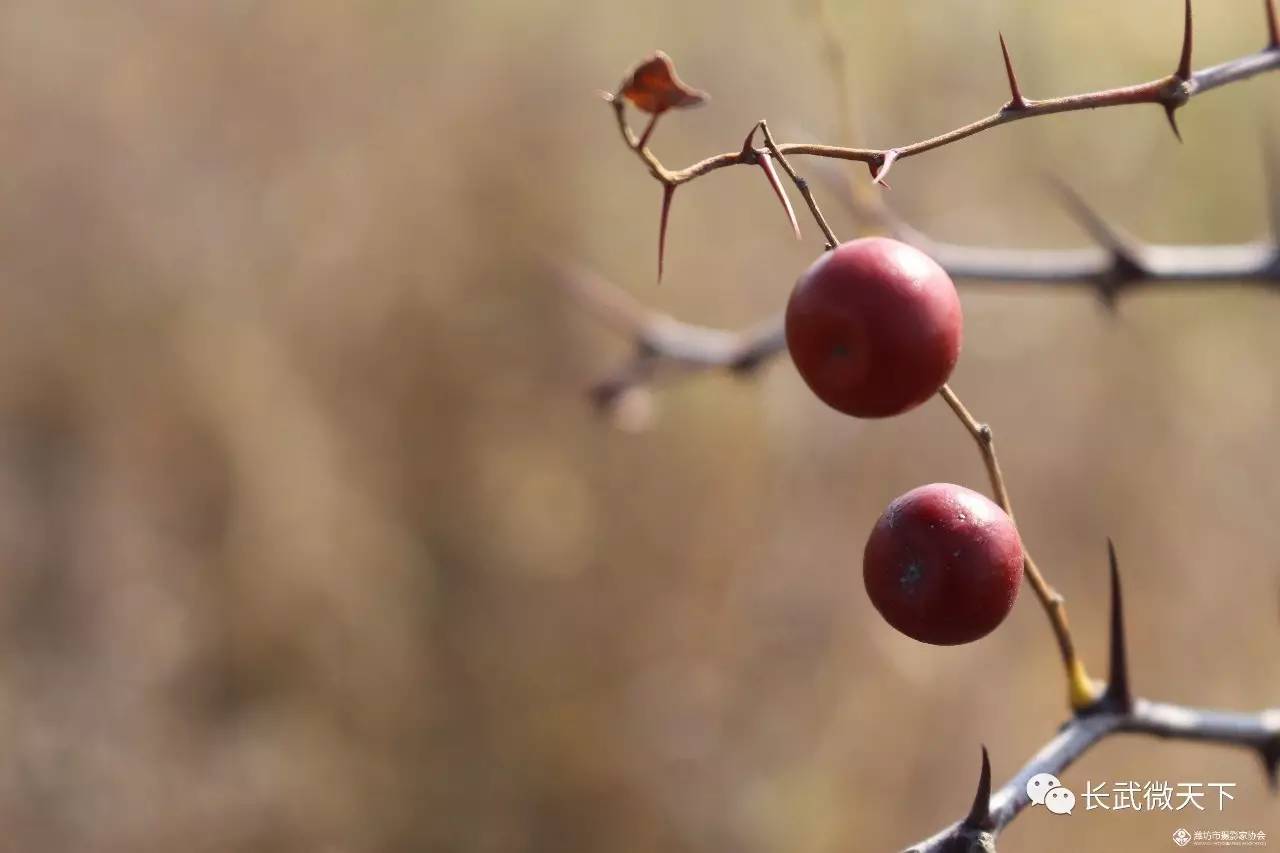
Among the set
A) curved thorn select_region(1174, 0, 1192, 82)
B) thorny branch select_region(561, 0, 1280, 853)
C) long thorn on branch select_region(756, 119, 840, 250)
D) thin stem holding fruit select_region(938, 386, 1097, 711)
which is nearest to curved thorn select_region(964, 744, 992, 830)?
thorny branch select_region(561, 0, 1280, 853)

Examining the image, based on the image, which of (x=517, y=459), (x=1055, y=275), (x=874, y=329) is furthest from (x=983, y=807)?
(x=517, y=459)

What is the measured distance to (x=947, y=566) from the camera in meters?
0.79

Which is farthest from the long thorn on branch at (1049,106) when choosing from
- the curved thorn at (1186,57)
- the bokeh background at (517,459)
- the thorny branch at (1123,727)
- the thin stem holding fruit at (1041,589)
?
the bokeh background at (517,459)

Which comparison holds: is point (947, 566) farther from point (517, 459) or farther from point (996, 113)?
point (517, 459)

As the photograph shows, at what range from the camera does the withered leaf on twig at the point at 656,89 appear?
737 millimetres

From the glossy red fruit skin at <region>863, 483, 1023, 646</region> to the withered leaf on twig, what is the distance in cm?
33

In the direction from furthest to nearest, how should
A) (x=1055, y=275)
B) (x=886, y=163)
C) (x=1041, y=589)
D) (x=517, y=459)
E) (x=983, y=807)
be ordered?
(x=517, y=459) → (x=1055, y=275) → (x=1041, y=589) → (x=983, y=807) → (x=886, y=163)

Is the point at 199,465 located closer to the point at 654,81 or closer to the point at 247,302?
the point at 247,302

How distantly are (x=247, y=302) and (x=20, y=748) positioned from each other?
134 centimetres

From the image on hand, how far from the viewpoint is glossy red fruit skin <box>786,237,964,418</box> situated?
2.25 feet

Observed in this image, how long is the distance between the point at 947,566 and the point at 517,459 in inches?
98.9

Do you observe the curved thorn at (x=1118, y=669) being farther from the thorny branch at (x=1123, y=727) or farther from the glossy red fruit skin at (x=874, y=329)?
the glossy red fruit skin at (x=874, y=329)

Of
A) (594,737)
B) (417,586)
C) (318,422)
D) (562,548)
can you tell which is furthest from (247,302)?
(594,737)

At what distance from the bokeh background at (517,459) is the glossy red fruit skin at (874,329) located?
218 cm
